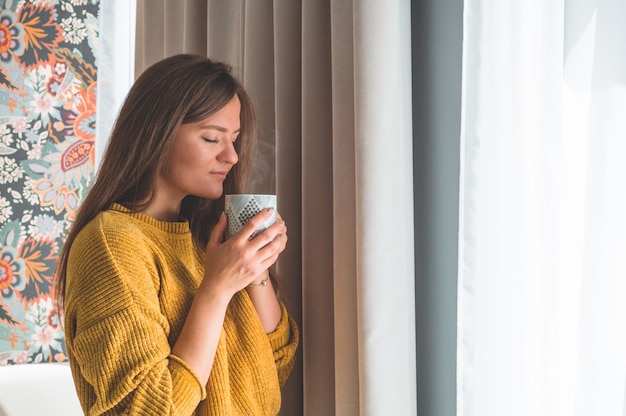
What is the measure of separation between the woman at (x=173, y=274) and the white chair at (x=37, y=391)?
69 cm

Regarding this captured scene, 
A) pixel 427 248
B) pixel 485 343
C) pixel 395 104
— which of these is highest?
pixel 395 104

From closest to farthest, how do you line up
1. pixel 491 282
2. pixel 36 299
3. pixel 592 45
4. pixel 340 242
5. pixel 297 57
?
pixel 592 45
pixel 491 282
pixel 340 242
pixel 297 57
pixel 36 299

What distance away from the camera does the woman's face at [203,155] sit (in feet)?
3.40

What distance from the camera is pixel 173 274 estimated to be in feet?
3.34

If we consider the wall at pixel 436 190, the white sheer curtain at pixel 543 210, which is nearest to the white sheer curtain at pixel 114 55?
the wall at pixel 436 190

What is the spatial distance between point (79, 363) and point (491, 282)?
1.95 ft

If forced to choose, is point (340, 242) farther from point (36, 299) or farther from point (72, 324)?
point (36, 299)

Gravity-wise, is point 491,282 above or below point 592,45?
below

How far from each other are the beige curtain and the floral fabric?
3.91ft

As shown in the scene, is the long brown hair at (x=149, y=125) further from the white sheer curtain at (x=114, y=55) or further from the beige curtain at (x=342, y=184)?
the white sheer curtain at (x=114, y=55)

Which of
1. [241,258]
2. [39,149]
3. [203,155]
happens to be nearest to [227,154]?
[203,155]

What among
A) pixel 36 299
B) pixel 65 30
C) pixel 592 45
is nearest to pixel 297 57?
pixel 592 45

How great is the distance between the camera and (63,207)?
224cm

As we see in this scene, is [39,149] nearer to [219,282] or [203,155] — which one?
[203,155]
